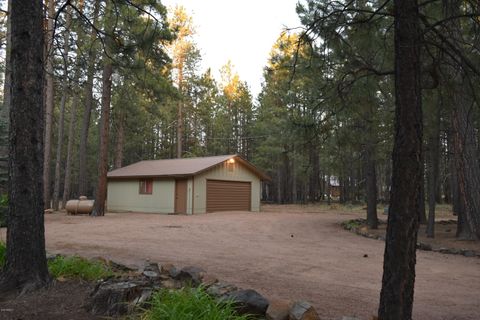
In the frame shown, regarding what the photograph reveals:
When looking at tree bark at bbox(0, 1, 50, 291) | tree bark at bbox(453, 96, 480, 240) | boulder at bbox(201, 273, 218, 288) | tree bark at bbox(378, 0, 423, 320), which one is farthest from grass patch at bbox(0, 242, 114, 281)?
tree bark at bbox(453, 96, 480, 240)

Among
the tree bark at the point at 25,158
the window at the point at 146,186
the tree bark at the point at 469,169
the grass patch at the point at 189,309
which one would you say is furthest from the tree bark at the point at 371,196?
the grass patch at the point at 189,309

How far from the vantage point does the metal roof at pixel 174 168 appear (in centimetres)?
2362

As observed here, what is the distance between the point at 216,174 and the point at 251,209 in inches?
161

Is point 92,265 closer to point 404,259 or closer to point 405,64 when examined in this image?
point 404,259

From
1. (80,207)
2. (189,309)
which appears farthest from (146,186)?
(189,309)

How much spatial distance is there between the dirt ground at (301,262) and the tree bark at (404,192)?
A: 58.6 inches

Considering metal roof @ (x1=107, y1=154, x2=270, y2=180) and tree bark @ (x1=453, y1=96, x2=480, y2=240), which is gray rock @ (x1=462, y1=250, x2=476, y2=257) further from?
metal roof @ (x1=107, y1=154, x2=270, y2=180)

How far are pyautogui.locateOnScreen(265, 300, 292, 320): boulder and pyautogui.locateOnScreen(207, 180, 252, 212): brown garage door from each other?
20531mm

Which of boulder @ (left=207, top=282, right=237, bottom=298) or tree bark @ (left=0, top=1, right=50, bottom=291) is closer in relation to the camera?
boulder @ (left=207, top=282, right=237, bottom=298)

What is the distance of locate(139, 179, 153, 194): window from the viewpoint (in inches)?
985

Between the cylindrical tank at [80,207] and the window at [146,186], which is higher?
the window at [146,186]

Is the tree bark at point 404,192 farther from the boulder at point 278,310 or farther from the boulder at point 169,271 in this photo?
the boulder at point 169,271

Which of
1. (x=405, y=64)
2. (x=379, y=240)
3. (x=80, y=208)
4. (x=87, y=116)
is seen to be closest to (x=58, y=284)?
(x=405, y=64)

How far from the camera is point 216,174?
81.9 feet
